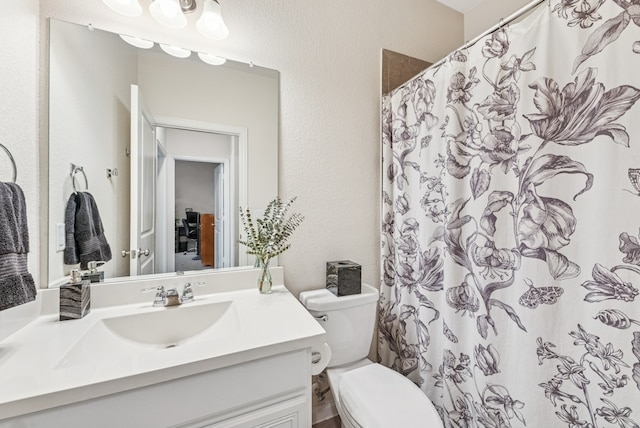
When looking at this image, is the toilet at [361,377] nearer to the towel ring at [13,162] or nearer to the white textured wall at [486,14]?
the towel ring at [13,162]

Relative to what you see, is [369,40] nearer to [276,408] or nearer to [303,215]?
[303,215]

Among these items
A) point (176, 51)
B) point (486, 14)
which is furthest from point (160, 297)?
point (486, 14)

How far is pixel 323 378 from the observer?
4.82 feet

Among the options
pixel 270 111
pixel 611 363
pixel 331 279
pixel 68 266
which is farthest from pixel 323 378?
pixel 270 111

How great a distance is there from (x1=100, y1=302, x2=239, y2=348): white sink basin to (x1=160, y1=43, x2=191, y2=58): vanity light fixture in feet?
3.59

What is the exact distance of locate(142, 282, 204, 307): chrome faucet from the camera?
106cm

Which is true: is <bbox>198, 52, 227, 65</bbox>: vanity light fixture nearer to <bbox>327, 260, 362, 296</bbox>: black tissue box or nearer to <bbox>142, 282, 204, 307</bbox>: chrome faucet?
<bbox>142, 282, 204, 307</bbox>: chrome faucet

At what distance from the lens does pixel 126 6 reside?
1.08 metres

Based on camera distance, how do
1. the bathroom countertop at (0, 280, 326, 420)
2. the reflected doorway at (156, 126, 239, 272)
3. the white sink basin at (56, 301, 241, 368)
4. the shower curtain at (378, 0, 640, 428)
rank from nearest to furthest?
the bathroom countertop at (0, 280, 326, 420) < the shower curtain at (378, 0, 640, 428) < the white sink basin at (56, 301, 241, 368) < the reflected doorway at (156, 126, 239, 272)

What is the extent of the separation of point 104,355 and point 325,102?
1.41m

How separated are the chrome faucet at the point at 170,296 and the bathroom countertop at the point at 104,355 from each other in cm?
4

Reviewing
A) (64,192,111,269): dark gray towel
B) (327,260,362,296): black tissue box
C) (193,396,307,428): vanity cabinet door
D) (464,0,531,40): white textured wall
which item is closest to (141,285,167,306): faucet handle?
(64,192,111,269): dark gray towel

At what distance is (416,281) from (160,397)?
3.75 feet

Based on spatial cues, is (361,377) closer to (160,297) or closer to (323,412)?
(323,412)
